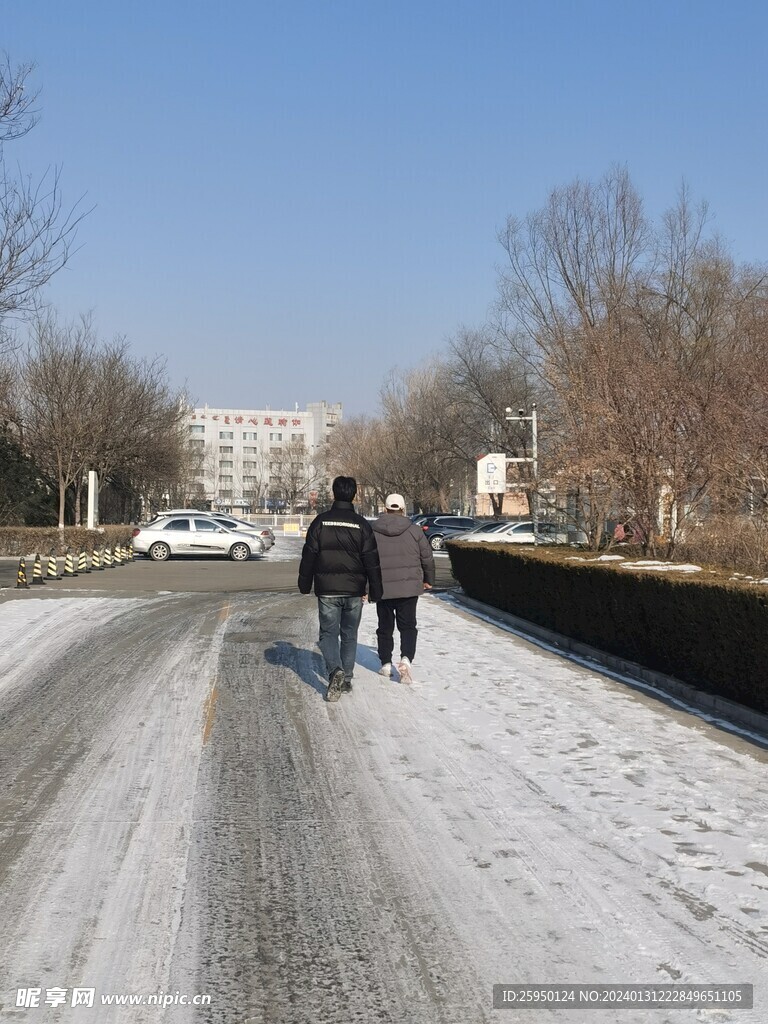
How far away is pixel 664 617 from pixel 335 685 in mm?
3588

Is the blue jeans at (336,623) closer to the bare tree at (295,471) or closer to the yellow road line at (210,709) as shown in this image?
the yellow road line at (210,709)

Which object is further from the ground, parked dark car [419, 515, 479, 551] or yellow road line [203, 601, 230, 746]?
parked dark car [419, 515, 479, 551]

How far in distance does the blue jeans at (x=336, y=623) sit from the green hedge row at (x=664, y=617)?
10.6ft

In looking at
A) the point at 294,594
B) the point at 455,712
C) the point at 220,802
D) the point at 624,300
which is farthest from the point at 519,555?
the point at 624,300

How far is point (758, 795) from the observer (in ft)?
20.9

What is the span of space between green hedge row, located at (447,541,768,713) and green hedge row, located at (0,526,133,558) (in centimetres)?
1918

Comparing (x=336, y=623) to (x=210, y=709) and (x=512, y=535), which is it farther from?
(x=512, y=535)

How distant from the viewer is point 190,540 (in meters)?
35.1

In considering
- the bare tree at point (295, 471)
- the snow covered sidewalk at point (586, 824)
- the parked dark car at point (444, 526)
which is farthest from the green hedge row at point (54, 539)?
the bare tree at point (295, 471)

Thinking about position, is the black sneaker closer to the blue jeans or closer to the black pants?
the blue jeans

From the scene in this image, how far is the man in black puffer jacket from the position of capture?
9.09 metres

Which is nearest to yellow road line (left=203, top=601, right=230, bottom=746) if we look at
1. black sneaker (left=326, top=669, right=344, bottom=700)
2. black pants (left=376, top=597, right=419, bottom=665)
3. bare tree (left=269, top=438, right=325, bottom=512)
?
black sneaker (left=326, top=669, right=344, bottom=700)

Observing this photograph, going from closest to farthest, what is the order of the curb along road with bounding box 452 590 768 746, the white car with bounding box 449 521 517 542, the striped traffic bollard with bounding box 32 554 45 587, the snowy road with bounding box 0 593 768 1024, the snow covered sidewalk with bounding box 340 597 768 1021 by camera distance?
the snowy road with bounding box 0 593 768 1024 → the snow covered sidewalk with bounding box 340 597 768 1021 → the curb along road with bounding box 452 590 768 746 → the striped traffic bollard with bounding box 32 554 45 587 → the white car with bounding box 449 521 517 542

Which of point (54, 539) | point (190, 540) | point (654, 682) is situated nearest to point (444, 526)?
point (190, 540)
